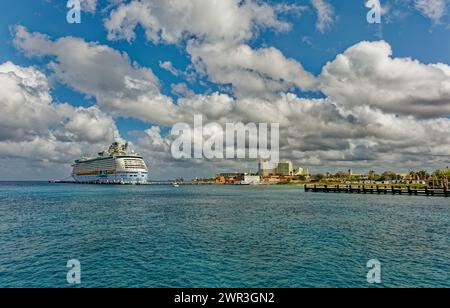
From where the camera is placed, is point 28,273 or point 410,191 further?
point 410,191

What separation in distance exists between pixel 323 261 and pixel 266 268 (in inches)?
194

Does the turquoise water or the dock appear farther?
the dock

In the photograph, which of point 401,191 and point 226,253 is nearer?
point 226,253

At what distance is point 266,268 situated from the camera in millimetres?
22688

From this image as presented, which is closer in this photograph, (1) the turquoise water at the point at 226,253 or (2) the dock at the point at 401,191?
(1) the turquoise water at the point at 226,253

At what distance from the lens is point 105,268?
2303cm

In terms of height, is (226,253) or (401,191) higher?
(226,253)
